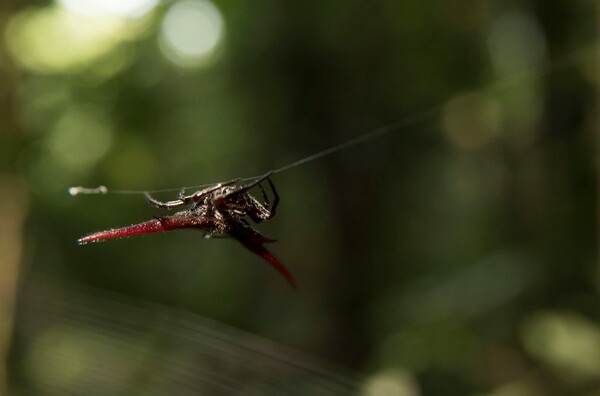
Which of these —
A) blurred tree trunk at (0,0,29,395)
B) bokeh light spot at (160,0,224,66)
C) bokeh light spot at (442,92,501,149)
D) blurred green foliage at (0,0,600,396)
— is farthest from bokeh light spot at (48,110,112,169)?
bokeh light spot at (442,92,501,149)

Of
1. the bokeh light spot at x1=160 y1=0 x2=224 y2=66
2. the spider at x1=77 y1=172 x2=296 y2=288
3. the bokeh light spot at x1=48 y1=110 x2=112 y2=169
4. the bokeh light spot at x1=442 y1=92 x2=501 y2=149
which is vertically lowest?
the bokeh light spot at x1=442 y1=92 x2=501 y2=149

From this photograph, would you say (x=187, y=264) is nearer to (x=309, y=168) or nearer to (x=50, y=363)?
(x=50, y=363)

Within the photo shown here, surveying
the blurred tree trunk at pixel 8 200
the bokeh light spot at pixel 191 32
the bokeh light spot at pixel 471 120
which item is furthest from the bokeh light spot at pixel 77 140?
the bokeh light spot at pixel 471 120

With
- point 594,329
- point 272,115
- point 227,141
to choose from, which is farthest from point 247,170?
point 594,329

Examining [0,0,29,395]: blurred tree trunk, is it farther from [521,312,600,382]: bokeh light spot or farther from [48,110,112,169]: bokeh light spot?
[521,312,600,382]: bokeh light spot

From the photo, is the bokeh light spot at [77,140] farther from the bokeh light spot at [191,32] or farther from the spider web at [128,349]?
the spider web at [128,349]
